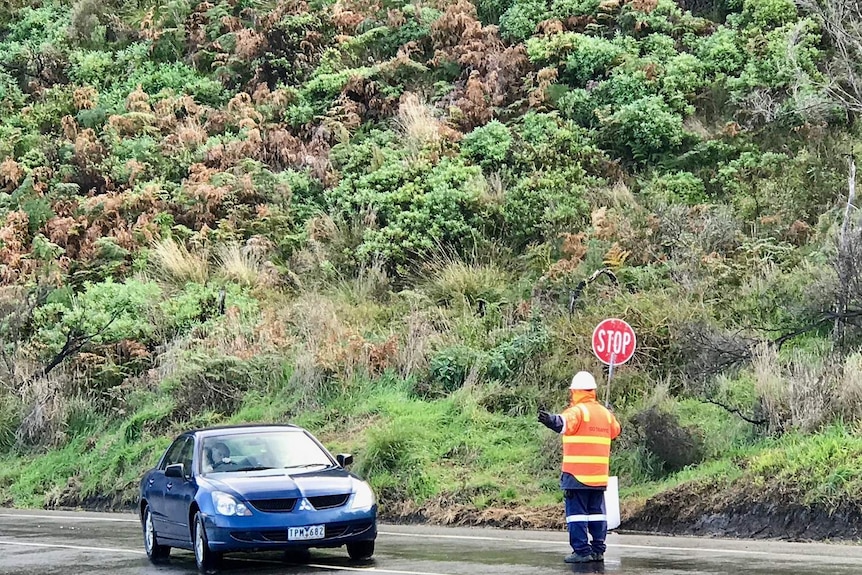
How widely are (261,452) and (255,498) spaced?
138 cm

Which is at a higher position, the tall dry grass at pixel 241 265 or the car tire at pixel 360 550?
the tall dry grass at pixel 241 265

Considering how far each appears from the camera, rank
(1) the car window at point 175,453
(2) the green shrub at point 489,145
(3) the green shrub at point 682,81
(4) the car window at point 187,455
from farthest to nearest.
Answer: (2) the green shrub at point 489,145 < (3) the green shrub at point 682,81 < (1) the car window at point 175,453 < (4) the car window at point 187,455

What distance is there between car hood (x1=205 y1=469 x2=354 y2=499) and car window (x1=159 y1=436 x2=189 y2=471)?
1.39m

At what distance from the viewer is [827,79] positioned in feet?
85.0

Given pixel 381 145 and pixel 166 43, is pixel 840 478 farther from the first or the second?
pixel 166 43

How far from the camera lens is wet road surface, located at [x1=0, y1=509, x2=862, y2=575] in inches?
465

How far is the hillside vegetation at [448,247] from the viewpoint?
18.7 m

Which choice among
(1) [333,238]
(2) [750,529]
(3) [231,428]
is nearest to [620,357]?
(2) [750,529]

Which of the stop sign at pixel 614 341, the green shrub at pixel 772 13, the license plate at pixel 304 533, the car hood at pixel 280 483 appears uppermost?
the green shrub at pixel 772 13

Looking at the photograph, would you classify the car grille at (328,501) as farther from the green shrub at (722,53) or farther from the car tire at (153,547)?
the green shrub at (722,53)

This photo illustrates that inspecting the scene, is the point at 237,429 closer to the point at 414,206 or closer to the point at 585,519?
the point at 585,519

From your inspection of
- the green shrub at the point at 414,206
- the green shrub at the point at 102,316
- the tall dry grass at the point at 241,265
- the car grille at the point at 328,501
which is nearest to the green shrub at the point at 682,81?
the green shrub at the point at 414,206

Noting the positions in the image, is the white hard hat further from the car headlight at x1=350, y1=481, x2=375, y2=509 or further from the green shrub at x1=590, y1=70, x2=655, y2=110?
the green shrub at x1=590, y1=70, x2=655, y2=110

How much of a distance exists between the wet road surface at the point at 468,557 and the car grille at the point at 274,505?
0.63 metres
